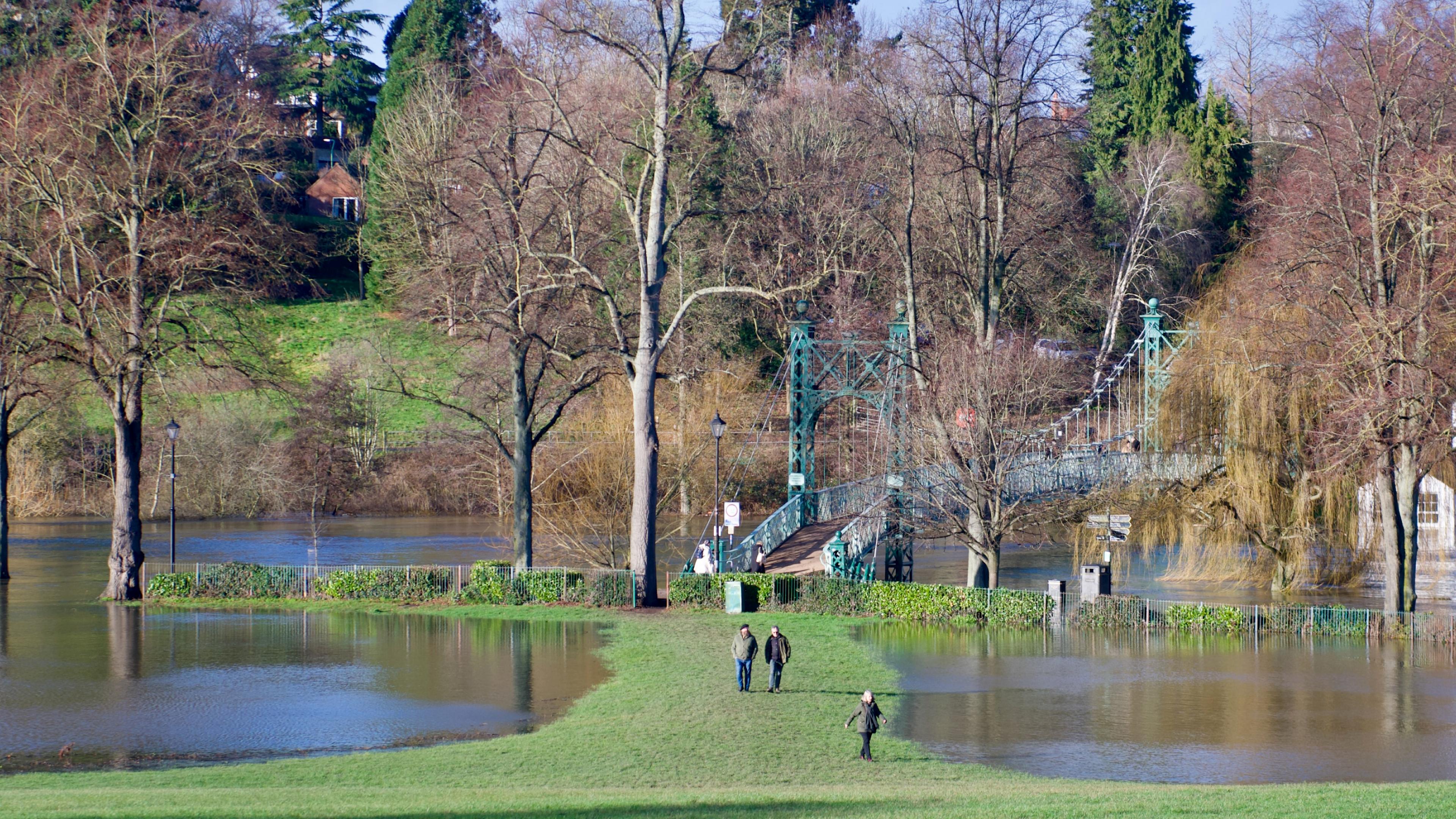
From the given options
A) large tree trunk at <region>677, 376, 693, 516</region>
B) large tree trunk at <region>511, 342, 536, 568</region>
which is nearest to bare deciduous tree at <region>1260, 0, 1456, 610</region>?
large tree trunk at <region>511, 342, 536, 568</region>

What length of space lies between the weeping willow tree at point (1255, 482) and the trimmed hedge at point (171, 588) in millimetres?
25089

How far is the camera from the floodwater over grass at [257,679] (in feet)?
58.4

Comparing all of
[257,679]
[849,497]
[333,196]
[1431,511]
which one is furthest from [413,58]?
[257,679]

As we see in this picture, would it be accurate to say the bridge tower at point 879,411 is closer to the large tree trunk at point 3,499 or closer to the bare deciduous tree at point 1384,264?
the bare deciduous tree at point 1384,264

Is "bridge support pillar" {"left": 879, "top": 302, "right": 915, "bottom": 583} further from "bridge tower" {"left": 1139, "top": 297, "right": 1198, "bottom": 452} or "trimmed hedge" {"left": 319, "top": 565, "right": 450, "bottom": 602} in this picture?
"trimmed hedge" {"left": 319, "top": 565, "right": 450, "bottom": 602}

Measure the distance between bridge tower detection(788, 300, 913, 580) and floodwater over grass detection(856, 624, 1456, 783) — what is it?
6.50 meters

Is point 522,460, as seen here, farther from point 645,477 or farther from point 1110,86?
point 1110,86

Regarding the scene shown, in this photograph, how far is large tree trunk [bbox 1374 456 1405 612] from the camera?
28.8 meters

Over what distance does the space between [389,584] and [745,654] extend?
14462 mm

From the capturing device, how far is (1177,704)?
19953 millimetres

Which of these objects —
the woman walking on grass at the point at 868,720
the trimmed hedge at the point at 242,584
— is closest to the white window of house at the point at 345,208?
the trimmed hedge at the point at 242,584

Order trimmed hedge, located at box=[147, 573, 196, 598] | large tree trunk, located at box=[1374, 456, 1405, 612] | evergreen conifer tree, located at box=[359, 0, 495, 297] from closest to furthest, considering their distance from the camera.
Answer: large tree trunk, located at box=[1374, 456, 1405, 612], trimmed hedge, located at box=[147, 573, 196, 598], evergreen conifer tree, located at box=[359, 0, 495, 297]

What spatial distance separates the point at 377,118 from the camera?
74000mm

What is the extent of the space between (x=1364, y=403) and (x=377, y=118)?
5956cm
